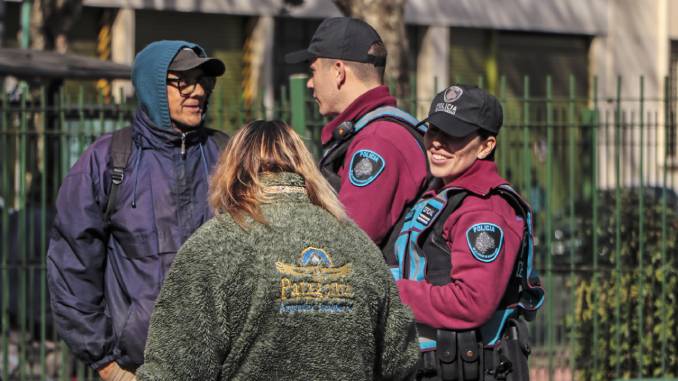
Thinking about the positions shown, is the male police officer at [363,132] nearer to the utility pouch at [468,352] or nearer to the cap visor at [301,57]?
the cap visor at [301,57]

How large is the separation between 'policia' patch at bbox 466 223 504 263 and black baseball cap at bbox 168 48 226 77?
1.15m

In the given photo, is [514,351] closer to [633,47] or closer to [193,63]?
[193,63]

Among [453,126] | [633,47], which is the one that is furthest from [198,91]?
[633,47]

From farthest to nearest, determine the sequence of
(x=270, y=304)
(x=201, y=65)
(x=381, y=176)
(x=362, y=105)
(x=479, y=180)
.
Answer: (x=362, y=105)
(x=201, y=65)
(x=381, y=176)
(x=479, y=180)
(x=270, y=304)

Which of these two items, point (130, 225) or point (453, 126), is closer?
point (453, 126)

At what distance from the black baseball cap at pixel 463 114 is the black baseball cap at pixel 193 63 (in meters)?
0.83

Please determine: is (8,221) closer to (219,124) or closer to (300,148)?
(219,124)

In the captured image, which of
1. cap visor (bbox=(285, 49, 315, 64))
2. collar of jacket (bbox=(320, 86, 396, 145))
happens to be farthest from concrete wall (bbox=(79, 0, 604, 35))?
collar of jacket (bbox=(320, 86, 396, 145))

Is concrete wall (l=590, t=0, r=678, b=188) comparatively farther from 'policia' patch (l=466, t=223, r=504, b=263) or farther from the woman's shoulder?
the woman's shoulder

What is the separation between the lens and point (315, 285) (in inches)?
126

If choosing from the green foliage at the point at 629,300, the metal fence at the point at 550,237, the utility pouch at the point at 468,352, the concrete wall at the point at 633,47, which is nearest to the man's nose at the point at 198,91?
the utility pouch at the point at 468,352

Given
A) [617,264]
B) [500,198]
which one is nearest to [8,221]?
[617,264]

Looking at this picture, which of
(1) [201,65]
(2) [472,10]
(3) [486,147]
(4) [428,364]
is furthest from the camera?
(2) [472,10]

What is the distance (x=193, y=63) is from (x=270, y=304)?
153cm
